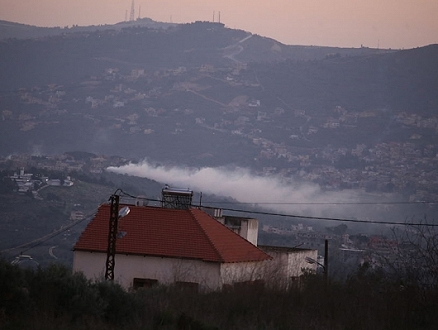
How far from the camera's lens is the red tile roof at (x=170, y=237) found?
2733cm

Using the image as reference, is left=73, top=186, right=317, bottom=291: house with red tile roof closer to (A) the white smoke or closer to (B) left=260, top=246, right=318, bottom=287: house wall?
(B) left=260, top=246, right=318, bottom=287: house wall

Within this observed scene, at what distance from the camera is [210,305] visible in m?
19.7

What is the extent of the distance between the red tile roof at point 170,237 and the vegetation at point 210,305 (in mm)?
3614

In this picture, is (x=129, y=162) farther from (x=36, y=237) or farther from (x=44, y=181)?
(x=36, y=237)

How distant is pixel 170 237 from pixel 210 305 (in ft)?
28.2

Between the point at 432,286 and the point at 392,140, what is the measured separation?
16897 cm

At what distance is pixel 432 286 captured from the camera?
21031mm

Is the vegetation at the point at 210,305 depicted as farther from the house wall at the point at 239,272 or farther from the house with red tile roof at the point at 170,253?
the house with red tile roof at the point at 170,253

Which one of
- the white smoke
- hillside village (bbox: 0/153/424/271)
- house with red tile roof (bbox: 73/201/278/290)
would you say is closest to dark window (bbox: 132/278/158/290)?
house with red tile roof (bbox: 73/201/278/290)

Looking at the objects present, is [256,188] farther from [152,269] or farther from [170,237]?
[152,269]

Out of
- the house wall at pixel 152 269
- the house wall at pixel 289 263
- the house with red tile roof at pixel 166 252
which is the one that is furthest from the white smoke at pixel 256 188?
the house wall at pixel 152 269

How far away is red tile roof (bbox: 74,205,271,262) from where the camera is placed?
27328 millimetres

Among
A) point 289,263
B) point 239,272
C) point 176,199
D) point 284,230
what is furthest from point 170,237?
point 284,230

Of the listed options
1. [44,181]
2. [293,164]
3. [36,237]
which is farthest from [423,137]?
[36,237]
